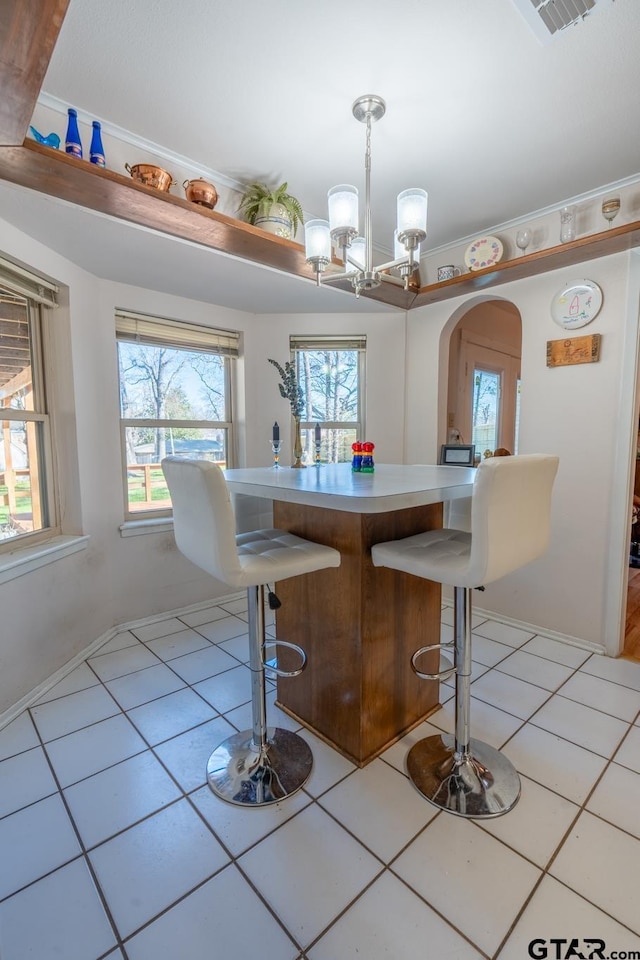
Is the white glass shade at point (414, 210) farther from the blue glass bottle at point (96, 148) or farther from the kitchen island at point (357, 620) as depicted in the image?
the blue glass bottle at point (96, 148)

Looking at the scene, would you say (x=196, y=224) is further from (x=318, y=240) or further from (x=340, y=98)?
(x=340, y=98)

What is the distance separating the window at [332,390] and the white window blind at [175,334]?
54cm

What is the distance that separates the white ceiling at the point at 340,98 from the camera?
4.53 ft

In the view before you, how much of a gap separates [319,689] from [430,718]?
1.75ft

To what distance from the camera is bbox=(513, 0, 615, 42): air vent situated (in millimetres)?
1299

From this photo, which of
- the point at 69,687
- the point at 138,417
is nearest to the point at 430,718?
the point at 69,687

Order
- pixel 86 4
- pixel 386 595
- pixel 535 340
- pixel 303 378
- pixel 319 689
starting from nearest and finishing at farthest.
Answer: pixel 86 4, pixel 386 595, pixel 319 689, pixel 535 340, pixel 303 378

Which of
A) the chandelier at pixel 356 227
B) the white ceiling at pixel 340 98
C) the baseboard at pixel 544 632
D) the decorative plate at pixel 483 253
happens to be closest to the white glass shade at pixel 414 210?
the chandelier at pixel 356 227

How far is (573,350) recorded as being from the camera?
2.32 m

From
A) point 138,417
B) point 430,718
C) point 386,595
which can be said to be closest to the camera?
point 386,595

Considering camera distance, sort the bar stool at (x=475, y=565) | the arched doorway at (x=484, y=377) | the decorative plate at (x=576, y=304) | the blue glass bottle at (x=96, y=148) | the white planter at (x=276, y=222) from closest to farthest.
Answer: the bar stool at (x=475, y=565) → the blue glass bottle at (x=96, y=148) → the white planter at (x=276, y=222) → the decorative plate at (x=576, y=304) → the arched doorway at (x=484, y=377)

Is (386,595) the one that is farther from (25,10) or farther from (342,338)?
(342,338)

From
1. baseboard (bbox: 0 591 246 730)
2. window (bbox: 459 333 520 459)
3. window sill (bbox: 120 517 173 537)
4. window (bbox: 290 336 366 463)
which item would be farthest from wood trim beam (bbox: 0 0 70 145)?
window (bbox: 459 333 520 459)

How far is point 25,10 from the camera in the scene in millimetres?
1017
